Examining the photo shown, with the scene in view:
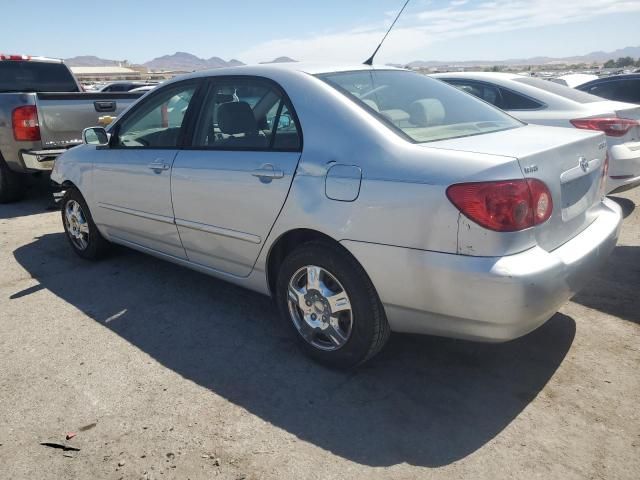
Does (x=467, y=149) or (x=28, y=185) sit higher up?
(x=467, y=149)

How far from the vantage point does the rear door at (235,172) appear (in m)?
3.10

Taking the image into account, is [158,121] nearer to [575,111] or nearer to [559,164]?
[559,164]

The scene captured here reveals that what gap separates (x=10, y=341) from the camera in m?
3.56

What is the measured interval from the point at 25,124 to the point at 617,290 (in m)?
6.62

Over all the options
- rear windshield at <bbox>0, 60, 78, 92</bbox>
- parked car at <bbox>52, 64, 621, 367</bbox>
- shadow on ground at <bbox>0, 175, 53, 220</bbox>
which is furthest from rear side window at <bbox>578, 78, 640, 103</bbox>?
rear windshield at <bbox>0, 60, 78, 92</bbox>

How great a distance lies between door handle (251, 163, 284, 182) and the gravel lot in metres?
1.07

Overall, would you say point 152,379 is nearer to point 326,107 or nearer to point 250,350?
point 250,350

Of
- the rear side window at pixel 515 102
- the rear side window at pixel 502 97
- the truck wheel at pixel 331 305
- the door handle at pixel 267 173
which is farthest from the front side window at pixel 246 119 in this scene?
the rear side window at pixel 515 102

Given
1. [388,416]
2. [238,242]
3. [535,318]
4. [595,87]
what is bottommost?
[388,416]

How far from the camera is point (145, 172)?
157 inches

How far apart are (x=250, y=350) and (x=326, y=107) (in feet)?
5.08

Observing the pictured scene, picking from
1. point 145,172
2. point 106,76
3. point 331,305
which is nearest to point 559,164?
point 331,305

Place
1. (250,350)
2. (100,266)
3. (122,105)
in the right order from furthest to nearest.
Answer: (122,105) < (100,266) < (250,350)

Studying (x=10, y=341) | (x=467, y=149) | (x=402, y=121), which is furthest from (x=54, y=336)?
(x=467, y=149)
